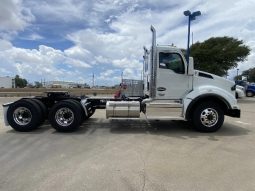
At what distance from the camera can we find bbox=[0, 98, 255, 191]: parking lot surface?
14.7 feet

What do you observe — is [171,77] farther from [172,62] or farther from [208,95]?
[208,95]

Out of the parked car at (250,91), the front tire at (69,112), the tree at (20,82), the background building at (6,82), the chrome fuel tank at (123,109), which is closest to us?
the front tire at (69,112)

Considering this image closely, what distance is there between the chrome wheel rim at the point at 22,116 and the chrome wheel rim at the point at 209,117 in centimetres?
555

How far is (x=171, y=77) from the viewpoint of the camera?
30.0 feet

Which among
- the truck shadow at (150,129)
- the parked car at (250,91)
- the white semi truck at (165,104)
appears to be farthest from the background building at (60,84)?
the parked car at (250,91)

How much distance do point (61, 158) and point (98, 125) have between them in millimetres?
4327

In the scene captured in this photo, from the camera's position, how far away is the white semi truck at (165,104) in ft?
28.9

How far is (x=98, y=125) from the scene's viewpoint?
33.4 feet

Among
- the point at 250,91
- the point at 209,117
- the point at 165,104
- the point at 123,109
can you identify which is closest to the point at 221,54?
the point at 250,91

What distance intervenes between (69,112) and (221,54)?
22397 mm

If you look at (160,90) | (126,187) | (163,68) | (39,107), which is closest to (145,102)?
(160,90)

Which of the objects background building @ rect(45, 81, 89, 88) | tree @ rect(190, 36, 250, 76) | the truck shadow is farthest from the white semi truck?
tree @ rect(190, 36, 250, 76)

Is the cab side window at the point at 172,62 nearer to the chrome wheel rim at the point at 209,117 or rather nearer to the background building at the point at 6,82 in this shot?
the chrome wheel rim at the point at 209,117

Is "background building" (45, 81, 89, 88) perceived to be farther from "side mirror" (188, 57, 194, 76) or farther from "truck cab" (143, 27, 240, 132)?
"side mirror" (188, 57, 194, 76)
